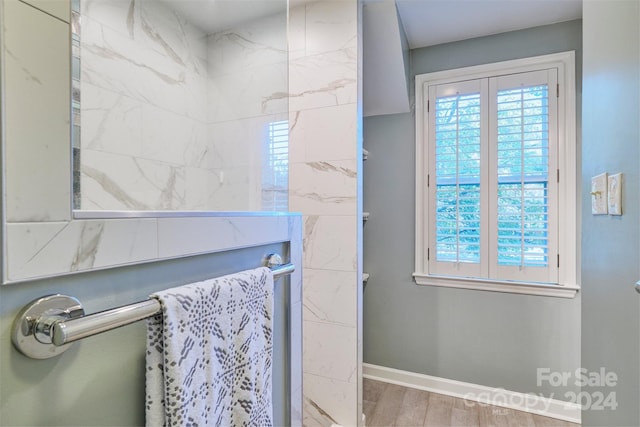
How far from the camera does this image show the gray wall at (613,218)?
2.32 ft

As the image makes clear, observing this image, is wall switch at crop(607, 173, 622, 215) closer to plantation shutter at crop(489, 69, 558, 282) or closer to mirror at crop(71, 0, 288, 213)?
mirror at crop(71, 0, 288, 213)

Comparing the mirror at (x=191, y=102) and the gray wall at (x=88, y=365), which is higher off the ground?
the mirror at (x=191, y=102)

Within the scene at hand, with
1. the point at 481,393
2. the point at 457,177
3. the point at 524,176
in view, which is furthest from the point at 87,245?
the point at 481,393

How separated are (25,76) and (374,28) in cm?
190

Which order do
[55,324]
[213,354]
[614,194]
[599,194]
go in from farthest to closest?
[599,194], [614,194], [213,354], [55,324]

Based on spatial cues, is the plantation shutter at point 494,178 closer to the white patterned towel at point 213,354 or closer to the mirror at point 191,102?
the mirror at point 191,102

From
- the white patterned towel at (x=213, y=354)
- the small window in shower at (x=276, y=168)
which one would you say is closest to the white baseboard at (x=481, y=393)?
the small window in shower at (x=276, y=168)

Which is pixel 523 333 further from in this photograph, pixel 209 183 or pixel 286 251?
pixel 209 183

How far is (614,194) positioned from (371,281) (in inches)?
71.1

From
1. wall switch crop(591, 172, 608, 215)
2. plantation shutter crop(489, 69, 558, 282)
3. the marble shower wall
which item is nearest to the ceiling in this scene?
plantation shutter crop(489, 69, 558, 282)

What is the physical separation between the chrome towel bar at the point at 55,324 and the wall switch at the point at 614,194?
3.39 feet

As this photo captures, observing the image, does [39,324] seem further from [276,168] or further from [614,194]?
[276,168]

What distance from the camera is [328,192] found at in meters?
1.79

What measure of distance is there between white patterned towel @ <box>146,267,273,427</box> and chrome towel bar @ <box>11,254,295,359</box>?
0.28ft
